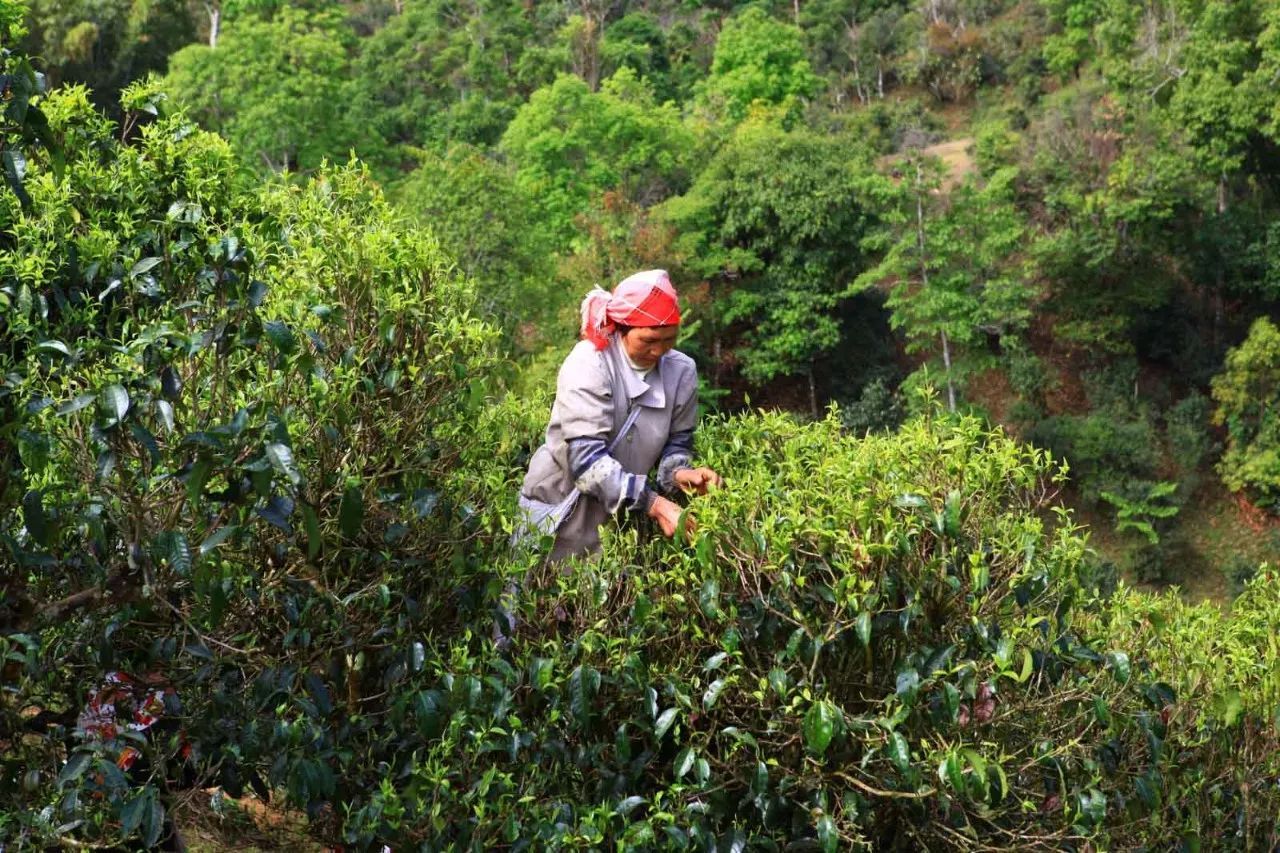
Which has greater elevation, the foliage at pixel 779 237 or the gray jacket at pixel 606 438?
the gray jacket at pixel 606 438

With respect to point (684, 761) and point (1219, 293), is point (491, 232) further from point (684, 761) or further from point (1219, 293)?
point (684, 761)

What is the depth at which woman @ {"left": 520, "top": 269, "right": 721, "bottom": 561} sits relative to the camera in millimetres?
4773

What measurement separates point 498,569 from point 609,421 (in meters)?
0.74

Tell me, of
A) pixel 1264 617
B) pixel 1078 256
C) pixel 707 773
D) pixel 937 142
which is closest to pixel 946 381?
pixel 1078 256

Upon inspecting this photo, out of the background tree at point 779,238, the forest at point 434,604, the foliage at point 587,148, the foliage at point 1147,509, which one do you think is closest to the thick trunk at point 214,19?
the foliage at point 587,148

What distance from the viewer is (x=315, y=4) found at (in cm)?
4162

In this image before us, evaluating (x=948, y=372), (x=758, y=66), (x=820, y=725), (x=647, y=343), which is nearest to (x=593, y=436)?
(x=647, y=343)

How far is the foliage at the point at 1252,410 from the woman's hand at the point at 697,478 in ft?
72.5

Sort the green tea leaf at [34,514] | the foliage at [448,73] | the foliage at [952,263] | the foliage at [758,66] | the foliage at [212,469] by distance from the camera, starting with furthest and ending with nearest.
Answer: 1. the foliage at [448,73]
2. the foliage at [758,66]
3. the foliage at [952,263]
4. the foliage at [212,469]
5. the green tea leaf at [34,514]

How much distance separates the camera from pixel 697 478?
4.75 m

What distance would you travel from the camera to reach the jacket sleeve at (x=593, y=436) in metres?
4.73

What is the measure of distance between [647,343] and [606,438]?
0.36 metres

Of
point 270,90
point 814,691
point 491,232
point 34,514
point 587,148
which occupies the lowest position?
point 270,90

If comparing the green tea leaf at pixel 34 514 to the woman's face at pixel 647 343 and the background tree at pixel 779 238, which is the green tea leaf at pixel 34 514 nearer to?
the woman's face at pixel 647 343
